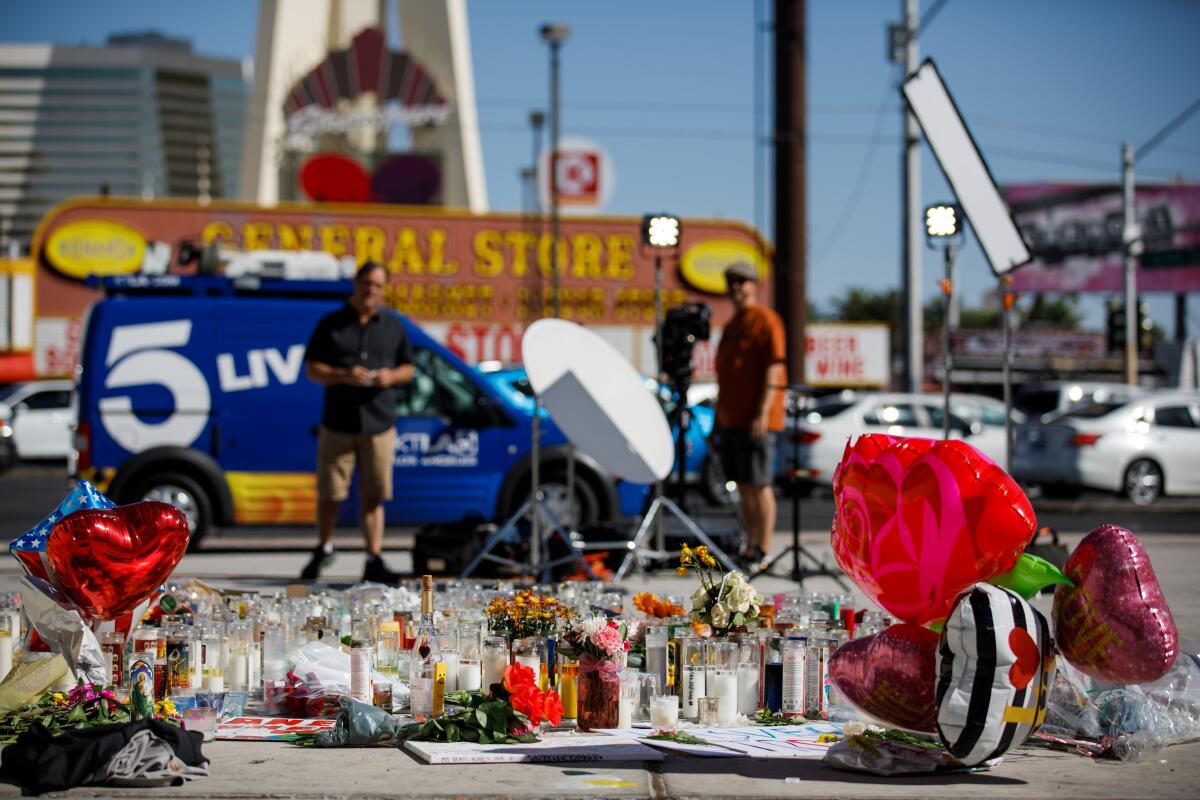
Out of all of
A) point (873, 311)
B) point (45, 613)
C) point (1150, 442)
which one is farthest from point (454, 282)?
point (873, 311)

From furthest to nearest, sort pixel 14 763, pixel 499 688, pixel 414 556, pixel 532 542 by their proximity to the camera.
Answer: pixel 414 556
pixel 532 542
pixel 499 688
pixel 14 763

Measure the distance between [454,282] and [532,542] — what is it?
93.2 feet

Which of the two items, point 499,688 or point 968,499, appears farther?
point 499,688

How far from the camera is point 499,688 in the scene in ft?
18.9

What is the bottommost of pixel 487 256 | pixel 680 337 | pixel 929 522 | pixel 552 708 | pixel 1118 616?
pixel 552 708

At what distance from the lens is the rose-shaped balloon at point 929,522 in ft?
17.2

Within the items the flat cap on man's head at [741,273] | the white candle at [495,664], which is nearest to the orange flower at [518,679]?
the white candle at [495,664]

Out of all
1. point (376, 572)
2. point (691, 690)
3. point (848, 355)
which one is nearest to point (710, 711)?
point (691, 690)

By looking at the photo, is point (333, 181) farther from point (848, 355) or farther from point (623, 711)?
point (623, 711)

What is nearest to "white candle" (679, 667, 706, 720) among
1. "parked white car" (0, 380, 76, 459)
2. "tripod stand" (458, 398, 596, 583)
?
"tripod stand" (458, 398, 596, 583)

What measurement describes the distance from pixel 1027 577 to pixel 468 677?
2139mm

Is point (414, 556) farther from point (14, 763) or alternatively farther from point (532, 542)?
point (14, 763)

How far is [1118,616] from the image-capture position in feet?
16.7

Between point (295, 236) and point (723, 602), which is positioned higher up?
point (295, 236)
